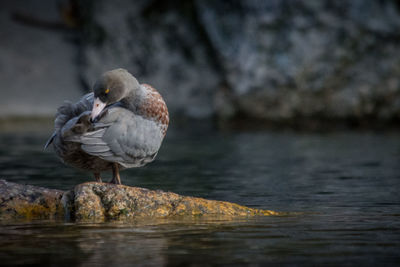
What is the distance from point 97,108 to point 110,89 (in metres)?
0.18

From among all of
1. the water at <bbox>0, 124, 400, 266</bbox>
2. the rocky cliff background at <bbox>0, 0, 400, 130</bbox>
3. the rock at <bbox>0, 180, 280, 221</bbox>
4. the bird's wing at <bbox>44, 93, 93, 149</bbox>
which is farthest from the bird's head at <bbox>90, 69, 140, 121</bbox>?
the rocky cliff background at <bbox>0, 0, 400, 130</bbox>

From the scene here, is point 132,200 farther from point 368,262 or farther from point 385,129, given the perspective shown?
point 385,129

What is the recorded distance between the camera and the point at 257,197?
20.1ft

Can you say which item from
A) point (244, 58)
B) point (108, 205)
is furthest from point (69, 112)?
point (244, 58)

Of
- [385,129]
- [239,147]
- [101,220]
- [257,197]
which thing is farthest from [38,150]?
[385,129]

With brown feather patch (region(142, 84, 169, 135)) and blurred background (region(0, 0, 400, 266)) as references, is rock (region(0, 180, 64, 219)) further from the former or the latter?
brown feather patch (region(142, 84, 169, 135))

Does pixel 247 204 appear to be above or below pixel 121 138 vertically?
below

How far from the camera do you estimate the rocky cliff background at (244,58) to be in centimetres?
1402

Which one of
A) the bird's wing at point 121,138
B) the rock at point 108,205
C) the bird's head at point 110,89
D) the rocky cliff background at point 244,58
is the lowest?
the rock at point 108,205

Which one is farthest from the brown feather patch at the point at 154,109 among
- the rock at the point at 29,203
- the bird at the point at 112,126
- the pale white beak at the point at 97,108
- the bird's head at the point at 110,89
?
the rock at the point at 29,203

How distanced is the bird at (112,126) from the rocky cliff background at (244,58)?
9257mm

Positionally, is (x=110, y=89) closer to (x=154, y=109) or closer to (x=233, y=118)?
(x=154, y=109)

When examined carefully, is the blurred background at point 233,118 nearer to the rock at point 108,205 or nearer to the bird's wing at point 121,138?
the rock at point 108,205

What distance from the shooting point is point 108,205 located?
4914 millimetres
